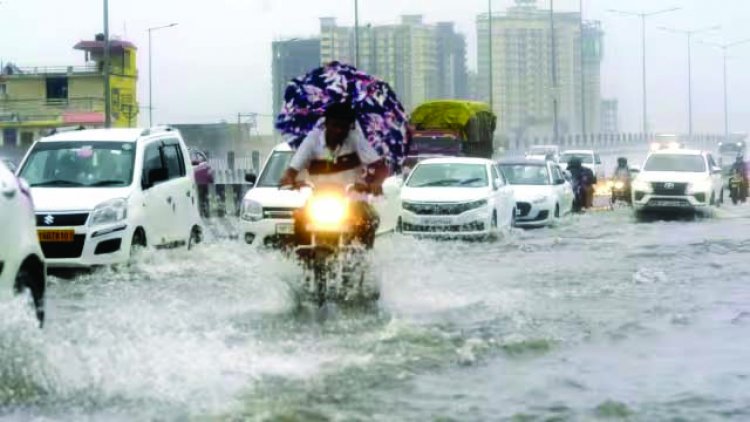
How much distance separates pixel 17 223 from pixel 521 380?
3420 mm

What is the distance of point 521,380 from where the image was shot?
24.2 feet

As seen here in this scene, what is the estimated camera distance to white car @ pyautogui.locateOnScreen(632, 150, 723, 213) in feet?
94.0

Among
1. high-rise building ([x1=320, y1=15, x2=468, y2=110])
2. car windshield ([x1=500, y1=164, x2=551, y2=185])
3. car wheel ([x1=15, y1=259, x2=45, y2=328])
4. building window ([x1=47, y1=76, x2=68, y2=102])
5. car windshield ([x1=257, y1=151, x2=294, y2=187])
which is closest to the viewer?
car wheel ([x1=15, y1=259, x2=45, y2=328])

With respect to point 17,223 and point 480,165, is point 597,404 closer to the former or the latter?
point 17,223

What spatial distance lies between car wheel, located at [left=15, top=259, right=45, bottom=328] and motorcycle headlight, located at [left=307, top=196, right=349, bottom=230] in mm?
2186

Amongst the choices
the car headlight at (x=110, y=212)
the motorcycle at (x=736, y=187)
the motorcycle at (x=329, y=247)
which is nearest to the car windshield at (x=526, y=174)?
the motorcycle at (x=736, y=187)

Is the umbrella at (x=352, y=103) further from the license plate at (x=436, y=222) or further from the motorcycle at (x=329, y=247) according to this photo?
the license plate at (x=436, y=222)

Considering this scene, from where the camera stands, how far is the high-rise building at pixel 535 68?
258 ft

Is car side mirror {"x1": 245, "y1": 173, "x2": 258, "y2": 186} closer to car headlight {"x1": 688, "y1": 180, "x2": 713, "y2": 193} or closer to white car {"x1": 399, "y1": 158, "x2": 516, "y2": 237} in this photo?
white car {"x1": 399, "y1": 158, "x2": 516, "y2": 237}

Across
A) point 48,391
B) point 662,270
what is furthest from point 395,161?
point 48,391

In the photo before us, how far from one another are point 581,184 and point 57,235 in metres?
21.0

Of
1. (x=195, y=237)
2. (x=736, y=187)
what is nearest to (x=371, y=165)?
(x=195, y=237)

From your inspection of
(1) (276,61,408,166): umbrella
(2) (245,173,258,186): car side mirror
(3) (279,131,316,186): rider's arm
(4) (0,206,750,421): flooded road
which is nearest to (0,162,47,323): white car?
(4) (0,206,750,421): flooded road

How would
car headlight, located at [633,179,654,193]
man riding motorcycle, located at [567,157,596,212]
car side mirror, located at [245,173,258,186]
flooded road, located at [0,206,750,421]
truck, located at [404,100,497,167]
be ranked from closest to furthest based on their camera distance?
flooded road, located at [0,206,750,421] < car side mirror, located at [245,173,258,186] < car headlight, located at [633,179,654,193] < man riding motorcycle, located at [567,157,596,212] < truck, located at [404,100,497,167]
